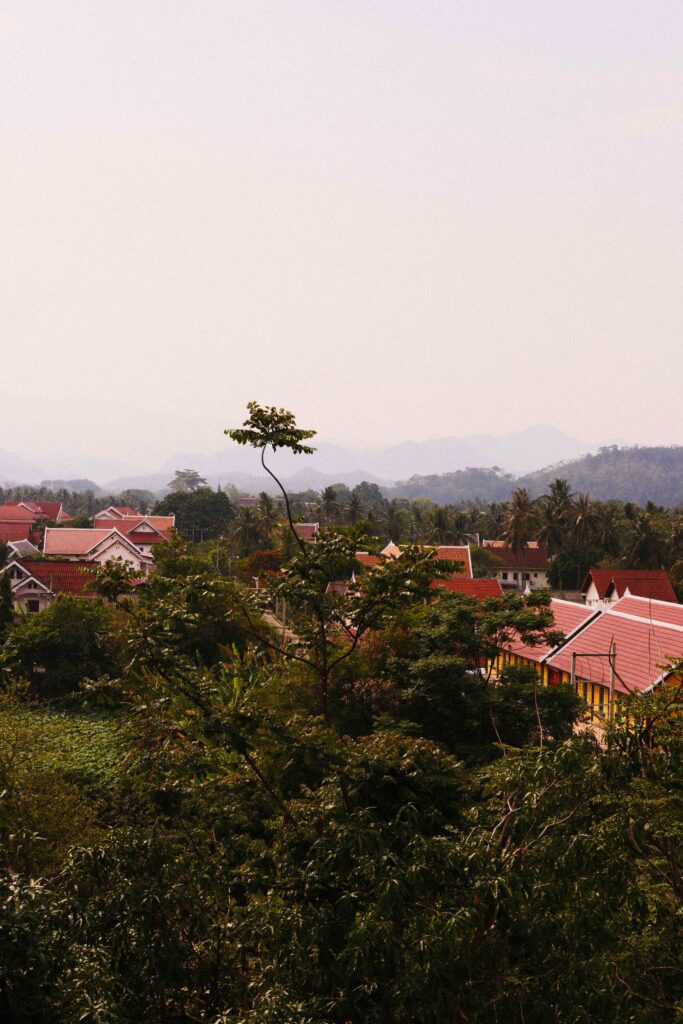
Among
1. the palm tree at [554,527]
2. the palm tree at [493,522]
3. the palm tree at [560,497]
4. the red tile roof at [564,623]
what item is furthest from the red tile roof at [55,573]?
the palm tree at [493,522]

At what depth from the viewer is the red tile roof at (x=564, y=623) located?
25391 millimetres

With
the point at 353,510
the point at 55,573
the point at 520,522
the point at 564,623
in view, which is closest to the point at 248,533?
the point at 353,510

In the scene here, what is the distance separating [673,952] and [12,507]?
9489 centimetres

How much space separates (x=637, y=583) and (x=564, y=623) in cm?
1243

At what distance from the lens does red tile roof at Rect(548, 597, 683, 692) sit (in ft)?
66.2

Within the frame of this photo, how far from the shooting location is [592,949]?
6129 millimetres

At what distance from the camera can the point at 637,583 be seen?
37.7 m

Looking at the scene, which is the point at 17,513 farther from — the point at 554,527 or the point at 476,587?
the point at 476,587

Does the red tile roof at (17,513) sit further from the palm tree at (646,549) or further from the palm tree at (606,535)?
the palm tree at (646,549)

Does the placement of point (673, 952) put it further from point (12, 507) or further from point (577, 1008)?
point (12, 507)

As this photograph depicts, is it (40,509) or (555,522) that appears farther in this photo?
(40,509)

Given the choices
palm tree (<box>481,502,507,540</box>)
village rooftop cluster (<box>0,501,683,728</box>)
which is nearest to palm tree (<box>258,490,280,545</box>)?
village rooftop cluster (<box>0,501,683,728</box>)

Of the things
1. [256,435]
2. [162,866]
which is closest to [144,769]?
[162,866]

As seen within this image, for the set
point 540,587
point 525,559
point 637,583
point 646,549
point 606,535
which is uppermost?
point 606,535
